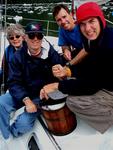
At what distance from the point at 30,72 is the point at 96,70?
0.86 metres

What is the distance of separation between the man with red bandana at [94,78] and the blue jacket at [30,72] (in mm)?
435

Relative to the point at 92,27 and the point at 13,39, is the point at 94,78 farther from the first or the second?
the point at 13,39

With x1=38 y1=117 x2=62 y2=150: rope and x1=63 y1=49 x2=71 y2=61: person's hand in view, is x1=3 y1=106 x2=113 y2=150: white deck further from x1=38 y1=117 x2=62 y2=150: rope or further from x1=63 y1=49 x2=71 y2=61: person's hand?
x1=63 y1=49 x2=71 y2=61: person's hand

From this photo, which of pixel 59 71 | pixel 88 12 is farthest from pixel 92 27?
pixel 59 71

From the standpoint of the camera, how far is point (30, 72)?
402 cm

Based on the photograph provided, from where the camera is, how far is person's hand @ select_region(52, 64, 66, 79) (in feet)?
11.9

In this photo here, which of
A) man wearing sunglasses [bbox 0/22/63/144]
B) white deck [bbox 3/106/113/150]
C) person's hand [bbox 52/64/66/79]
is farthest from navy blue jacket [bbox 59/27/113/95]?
man wearing sunglasses [bbox 0/22/63/144]

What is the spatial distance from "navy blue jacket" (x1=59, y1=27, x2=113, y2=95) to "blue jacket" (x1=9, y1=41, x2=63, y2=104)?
0.44m

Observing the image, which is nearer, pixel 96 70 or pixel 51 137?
pixel 96 70

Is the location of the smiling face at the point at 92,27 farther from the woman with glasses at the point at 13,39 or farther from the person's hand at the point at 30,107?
the woman with glasses at the point at 13,39

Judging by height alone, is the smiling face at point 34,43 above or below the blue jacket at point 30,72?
above

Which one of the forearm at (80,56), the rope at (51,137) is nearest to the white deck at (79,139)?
the rope at (51,137)

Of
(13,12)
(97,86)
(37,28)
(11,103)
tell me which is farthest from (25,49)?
(13,12)

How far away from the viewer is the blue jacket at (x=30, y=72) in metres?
3.98
